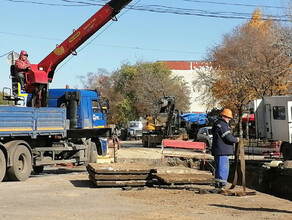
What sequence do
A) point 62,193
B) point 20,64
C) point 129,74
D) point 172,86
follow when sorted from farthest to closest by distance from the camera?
1. point 129,74
2. point 172,86
3. point 20,64
4. point 62,193

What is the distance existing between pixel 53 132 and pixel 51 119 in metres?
0.45

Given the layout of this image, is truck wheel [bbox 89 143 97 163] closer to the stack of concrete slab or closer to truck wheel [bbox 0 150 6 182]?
truck wheel [bbox 0 150 6 182]

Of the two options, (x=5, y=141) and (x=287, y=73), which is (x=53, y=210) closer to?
(x=5, y=141)

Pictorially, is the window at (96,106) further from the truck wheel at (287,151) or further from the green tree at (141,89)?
the green tree at (141,89)

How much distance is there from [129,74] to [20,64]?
57.2 metres

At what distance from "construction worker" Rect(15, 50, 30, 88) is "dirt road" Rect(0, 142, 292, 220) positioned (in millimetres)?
4995

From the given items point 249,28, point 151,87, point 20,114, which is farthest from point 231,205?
point 151,87

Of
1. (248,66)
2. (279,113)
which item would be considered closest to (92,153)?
(279,113)

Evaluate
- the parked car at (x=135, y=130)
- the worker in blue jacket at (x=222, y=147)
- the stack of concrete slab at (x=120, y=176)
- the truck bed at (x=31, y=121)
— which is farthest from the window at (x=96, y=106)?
the parked car at (x=135, y=130)

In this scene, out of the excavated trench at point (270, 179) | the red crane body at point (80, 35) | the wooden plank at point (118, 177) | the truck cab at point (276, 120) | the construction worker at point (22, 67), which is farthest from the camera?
the truck cab at point (276, 120)

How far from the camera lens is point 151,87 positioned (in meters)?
59.9

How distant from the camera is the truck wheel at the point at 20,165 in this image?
13.2 m

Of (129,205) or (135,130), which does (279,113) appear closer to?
(129,205)

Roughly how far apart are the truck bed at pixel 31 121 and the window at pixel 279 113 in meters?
9.69
